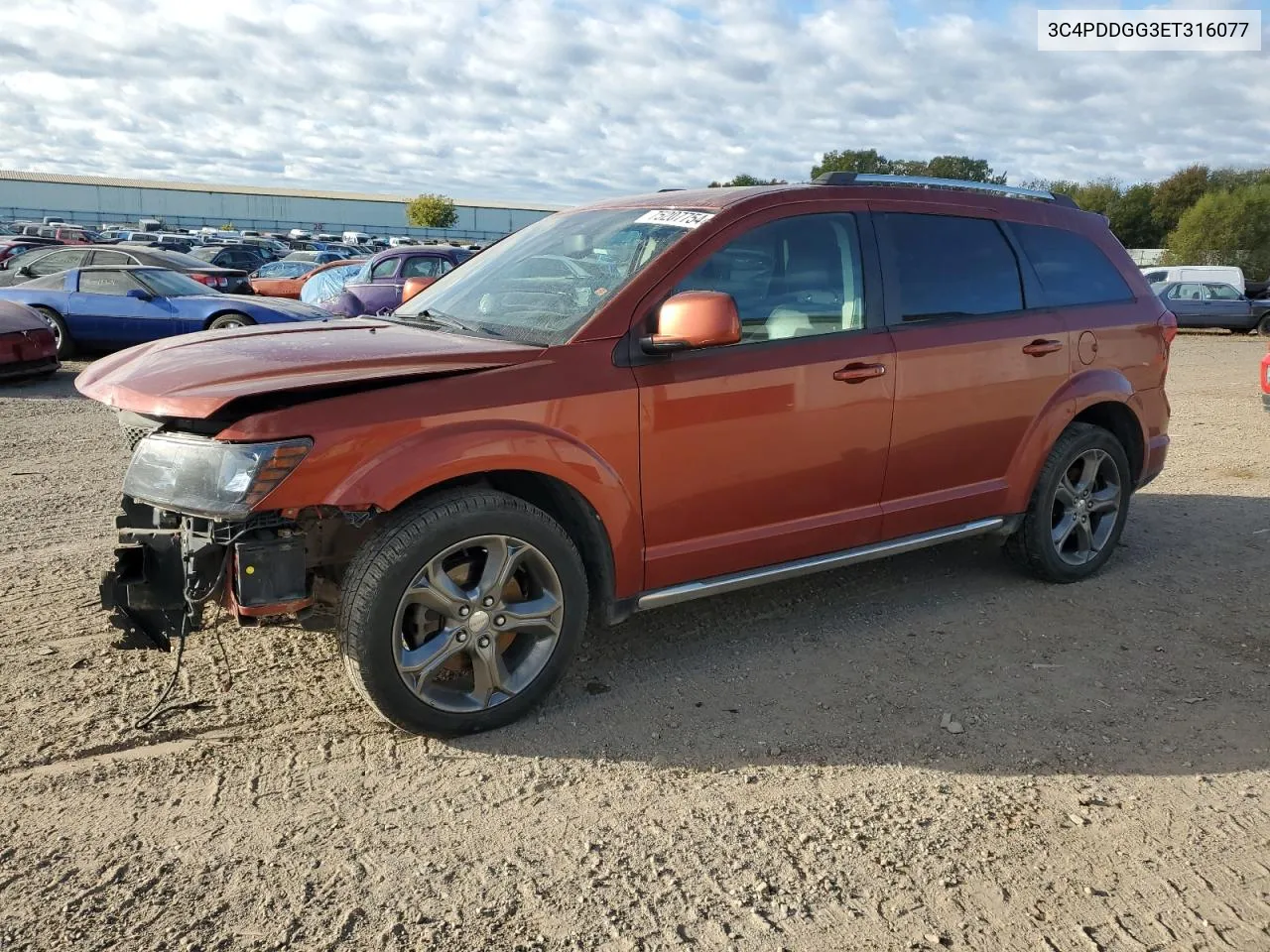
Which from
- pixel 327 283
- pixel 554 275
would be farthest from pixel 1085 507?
pixel 327 283

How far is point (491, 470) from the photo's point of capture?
3355mm

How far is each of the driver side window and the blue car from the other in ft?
32.4

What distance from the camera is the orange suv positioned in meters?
3.17

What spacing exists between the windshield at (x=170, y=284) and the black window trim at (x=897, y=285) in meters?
11.3

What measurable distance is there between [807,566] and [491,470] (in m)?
1.48

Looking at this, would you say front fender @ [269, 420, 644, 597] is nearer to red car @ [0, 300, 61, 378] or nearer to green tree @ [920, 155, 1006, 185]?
red car @ [0, 300, 61, 378]

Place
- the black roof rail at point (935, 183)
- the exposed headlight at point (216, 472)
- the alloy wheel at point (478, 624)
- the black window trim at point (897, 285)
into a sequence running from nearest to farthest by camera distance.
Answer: the exposed headlight at point (216, 472)
the alloy wheel at point (478, 624)
the black window trim at point (897, 285)
the black roof rail at point (935, 183)

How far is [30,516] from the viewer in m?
5.79

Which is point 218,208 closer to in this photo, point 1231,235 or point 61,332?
point 1231,235

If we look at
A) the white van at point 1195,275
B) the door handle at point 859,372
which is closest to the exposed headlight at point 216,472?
the door handle at point 859,372

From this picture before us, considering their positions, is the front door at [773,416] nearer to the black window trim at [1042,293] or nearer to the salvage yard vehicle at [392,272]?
the black window trim at [1042,293]

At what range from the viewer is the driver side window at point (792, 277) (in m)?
3.90

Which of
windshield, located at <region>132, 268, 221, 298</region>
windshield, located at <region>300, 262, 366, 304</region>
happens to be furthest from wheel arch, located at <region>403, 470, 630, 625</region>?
windshield, located at <region>300, 262, 366, 304</region>

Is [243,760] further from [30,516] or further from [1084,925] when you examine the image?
[30,516]
